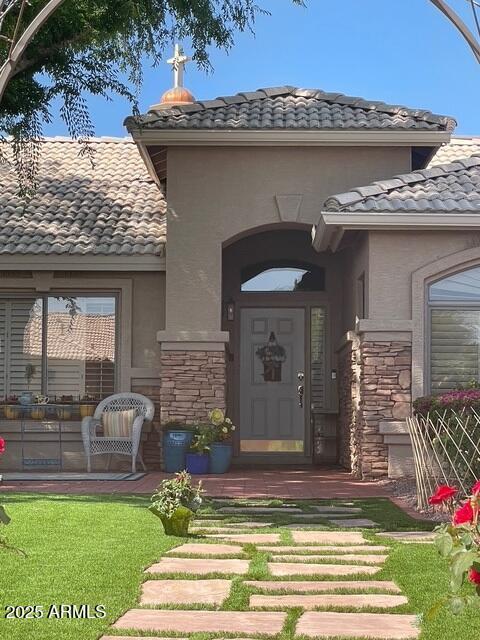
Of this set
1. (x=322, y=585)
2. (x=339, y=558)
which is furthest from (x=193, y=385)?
(x=322, y=585)

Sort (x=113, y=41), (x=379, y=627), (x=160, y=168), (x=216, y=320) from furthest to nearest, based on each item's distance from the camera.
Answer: (x=160, y=168) → (x=216, y=320) → (x=113, y=41) → (x=379, y=627)

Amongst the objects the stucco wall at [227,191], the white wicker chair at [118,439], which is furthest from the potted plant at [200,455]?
the stucco wall at [227,191]

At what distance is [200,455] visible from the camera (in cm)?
1447

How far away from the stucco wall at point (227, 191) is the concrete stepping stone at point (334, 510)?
16.9 ft


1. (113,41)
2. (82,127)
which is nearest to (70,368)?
(82,127)

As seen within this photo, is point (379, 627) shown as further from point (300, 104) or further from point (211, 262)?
point (300, 104)

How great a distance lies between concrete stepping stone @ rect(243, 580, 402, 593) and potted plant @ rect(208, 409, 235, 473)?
8205mm

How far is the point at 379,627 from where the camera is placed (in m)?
5.21

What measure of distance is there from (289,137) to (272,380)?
4392 millimetres

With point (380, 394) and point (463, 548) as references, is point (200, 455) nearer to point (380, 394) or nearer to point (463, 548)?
point (380, 394)

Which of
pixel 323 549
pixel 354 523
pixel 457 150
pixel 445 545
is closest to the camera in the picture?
pixel 445 545

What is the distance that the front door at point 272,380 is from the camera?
17.5 m

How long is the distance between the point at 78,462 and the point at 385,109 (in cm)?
674

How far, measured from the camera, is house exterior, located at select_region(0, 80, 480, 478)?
13508 millimetres
